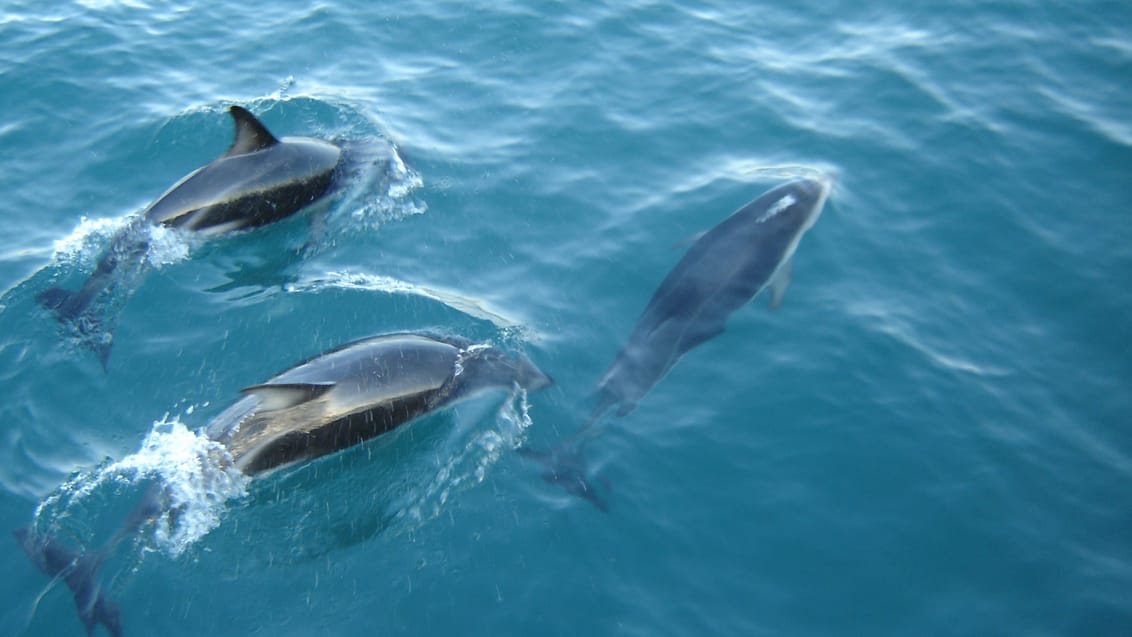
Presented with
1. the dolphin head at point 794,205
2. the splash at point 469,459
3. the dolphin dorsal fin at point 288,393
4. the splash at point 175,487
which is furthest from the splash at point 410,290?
the dolphin head at point 794,205

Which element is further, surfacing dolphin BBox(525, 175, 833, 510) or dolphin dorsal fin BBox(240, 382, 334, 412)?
surfacing dolphin BBox(525, 175, 833, 510)

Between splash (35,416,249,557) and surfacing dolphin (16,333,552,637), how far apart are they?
0.11 meters

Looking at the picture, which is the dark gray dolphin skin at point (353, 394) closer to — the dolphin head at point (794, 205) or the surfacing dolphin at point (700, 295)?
the surfacing dolphin at point (700, 295)

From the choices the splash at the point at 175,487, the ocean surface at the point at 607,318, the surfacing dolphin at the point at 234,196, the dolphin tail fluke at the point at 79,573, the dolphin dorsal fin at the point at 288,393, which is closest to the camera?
the dolphin tail fluke at the point at 79,573

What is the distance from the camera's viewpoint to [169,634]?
6.02m

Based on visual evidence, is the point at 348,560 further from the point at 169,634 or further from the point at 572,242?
the point at 572,242

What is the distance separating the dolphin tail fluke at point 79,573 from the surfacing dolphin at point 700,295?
3.39m

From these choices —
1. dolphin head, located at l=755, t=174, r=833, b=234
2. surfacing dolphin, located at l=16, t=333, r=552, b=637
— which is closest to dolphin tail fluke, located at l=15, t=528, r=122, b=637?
surfacing dolphin, located at l=16, t=333, r=552, b=637

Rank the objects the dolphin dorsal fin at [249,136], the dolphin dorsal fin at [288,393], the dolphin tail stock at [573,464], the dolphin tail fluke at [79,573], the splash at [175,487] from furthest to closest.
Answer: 1. the dolphin dorsal fin at [249,136]
2. the dolphin tail stock at [573,464]
3. the dolphin dorsal fin at [288,393]
4. the splash at [175,487]
5. the dolphin tail fluke at [79,573]

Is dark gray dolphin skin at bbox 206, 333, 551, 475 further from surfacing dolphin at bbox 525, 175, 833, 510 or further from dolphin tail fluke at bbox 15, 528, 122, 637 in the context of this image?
dolphin tail fluke at bbox 15, 528, 122, 637

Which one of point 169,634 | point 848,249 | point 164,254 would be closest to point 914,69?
point 848,249

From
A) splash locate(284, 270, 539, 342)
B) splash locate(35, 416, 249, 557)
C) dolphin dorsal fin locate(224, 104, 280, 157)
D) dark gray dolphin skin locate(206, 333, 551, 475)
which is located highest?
dolphin dorsal fin locate(224, 104, 280, 157)

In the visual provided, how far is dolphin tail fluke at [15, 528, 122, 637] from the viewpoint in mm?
6070

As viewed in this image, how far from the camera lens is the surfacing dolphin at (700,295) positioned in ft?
25.5
